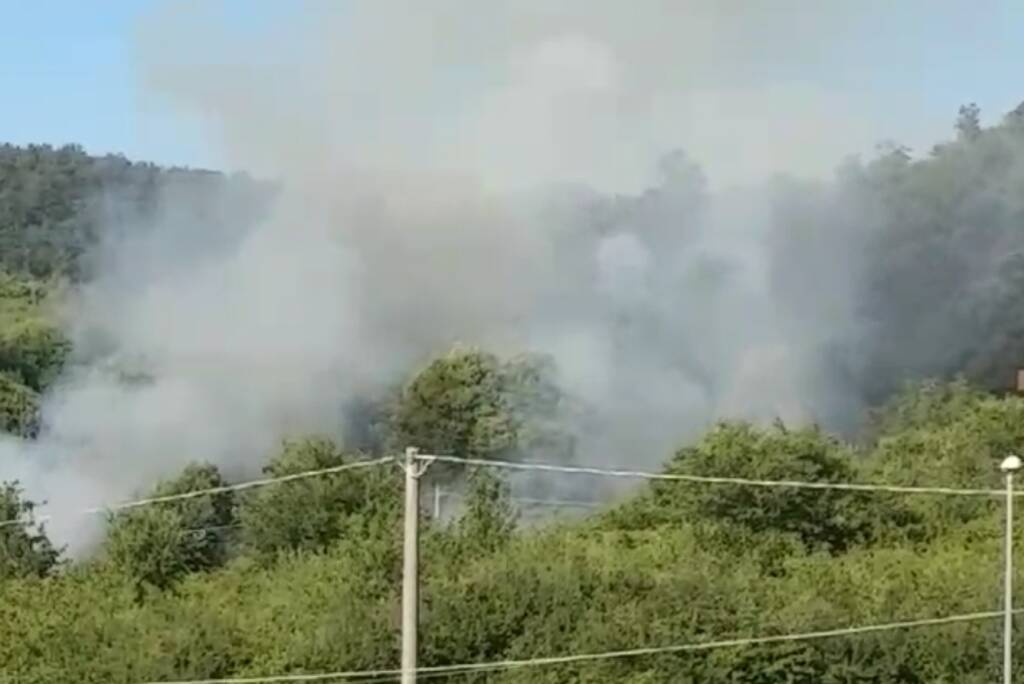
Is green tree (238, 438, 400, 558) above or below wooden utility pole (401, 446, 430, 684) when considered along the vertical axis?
above

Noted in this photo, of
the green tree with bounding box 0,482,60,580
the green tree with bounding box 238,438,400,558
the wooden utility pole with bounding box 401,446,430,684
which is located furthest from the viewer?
the green tree with bounding box 0,482,60,580

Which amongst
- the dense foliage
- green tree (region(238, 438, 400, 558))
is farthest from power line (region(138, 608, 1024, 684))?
green tree (region(238, 438, 400, 558))

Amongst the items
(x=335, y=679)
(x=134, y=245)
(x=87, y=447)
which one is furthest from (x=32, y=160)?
(x=335, y=679)

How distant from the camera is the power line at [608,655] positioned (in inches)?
646

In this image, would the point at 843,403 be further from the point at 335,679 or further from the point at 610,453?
the point at 335,679

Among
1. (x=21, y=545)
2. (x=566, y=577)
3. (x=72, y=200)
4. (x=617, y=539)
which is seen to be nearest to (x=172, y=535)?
(x=21, y=545)

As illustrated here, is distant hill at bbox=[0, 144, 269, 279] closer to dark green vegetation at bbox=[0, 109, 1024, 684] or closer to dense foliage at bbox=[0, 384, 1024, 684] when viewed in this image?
dark green vegetation at bbox=[0, 109, 1024, 684]

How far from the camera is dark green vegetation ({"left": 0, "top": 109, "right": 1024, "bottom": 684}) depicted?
57.4 ft

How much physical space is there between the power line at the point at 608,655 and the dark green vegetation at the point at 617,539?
8 cm

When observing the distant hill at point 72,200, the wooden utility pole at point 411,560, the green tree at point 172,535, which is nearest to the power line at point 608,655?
the green tree at point 172,535

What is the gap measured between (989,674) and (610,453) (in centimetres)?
1183

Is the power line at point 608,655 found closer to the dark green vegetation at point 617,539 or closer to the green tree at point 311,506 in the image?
the dark green vegetation at point 617,539

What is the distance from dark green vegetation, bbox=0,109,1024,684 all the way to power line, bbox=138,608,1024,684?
8 centimetres

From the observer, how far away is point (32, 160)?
2082 inches
